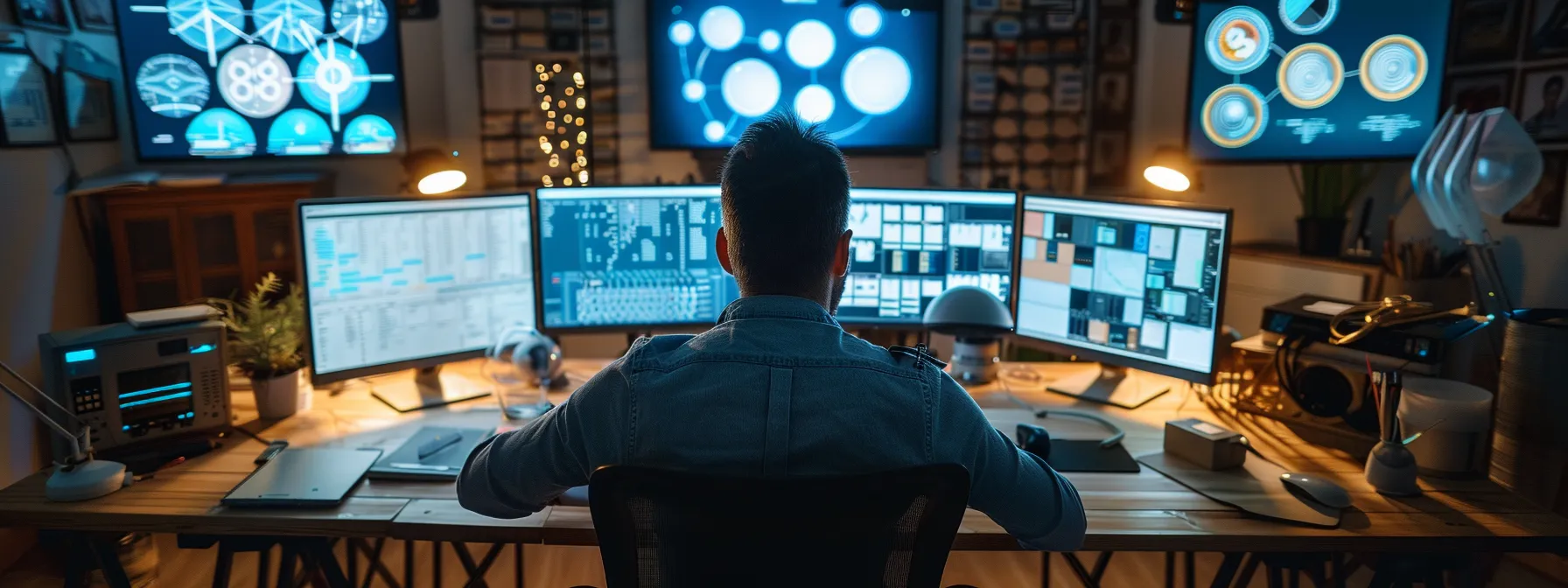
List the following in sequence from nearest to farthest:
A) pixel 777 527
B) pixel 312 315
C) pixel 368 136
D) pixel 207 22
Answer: pixel 777 527, pixel 312 315, pixel 207 22, pixel 368 136

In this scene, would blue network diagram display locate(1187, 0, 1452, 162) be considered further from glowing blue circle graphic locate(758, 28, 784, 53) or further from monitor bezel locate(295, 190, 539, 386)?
monitor bezel locate(295, 190, 539, 386)

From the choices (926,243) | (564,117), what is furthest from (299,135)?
(926,243)

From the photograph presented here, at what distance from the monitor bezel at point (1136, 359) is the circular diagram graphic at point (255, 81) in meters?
2.87

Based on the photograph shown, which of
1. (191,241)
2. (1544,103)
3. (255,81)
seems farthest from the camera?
(255,81)

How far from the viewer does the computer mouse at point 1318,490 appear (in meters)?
1.49

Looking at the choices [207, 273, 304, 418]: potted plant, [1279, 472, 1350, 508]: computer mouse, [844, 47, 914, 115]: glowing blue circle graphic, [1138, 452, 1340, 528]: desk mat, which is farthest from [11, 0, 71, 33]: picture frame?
[1279, 472, 1350, 508]: computer mouse

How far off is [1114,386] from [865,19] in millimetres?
2100

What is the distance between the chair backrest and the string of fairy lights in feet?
9.12

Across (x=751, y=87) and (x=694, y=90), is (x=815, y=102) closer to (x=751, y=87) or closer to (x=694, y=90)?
(x=751, y=87)

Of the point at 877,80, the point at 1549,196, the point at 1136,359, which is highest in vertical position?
the point at 877,80

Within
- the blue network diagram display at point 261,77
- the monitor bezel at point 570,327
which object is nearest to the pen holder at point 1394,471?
the monitor bezel at point 570,327

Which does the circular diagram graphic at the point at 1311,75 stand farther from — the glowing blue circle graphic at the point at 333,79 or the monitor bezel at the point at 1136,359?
the glowing blue circle graphic at the point at 333,79

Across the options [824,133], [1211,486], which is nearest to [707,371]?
[824,133]

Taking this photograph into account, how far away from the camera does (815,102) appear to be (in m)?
3.78
